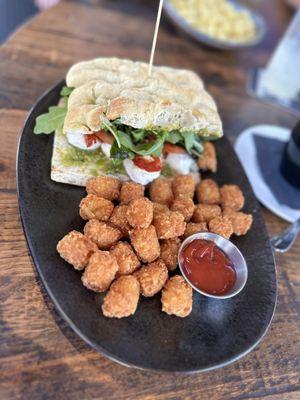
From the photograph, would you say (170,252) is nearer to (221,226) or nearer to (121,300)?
(221,226)

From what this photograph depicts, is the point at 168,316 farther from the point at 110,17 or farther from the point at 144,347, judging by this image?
the point at 110,17

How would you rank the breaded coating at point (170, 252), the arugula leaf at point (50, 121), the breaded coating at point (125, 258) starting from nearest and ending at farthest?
the breaded coating at point (125, 258) < the breaded coating at point (170, 252) < the arugula leaf at point (50, 121)

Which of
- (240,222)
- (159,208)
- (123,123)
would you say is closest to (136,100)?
(123,123)

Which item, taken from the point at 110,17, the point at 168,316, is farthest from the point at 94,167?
the point at 110,17

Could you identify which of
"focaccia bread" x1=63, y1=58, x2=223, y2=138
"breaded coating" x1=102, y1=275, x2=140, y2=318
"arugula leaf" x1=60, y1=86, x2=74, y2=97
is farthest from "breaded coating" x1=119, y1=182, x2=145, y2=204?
"arugula leaf" x1=60, y1=86, x2=74, y2=97

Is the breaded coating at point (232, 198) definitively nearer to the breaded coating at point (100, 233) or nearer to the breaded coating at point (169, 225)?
the breaded coating at point (169, 225)

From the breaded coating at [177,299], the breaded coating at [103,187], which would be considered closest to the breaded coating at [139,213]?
the breaded coating at [103,187]

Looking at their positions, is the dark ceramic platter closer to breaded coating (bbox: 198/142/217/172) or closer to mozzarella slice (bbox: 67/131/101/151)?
mozzarella slice (bbox: 67/131/101/151)
